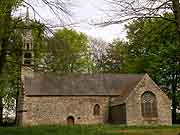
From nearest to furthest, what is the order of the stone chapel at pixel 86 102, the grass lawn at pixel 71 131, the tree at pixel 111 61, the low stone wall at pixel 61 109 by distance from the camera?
the grass lawn at pixel 71 131
the stone chapel at pixel 86 102
the low stone wall at pixel 61 109
the tree at pixel 111 61

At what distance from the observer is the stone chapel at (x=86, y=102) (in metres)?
43.4

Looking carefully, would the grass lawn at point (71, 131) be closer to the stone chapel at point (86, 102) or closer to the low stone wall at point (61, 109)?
the stone chapel at point (86, 102)

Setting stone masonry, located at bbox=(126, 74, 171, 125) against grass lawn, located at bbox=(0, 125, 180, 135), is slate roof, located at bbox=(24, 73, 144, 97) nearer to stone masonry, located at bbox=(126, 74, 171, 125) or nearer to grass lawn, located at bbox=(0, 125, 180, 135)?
stone masonry, located at bbox=(126, 74, 171, 125)

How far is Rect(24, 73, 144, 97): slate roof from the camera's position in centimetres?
4458

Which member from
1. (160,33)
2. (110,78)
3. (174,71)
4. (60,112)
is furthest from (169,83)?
(160,33)

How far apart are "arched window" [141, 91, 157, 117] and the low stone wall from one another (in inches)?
206

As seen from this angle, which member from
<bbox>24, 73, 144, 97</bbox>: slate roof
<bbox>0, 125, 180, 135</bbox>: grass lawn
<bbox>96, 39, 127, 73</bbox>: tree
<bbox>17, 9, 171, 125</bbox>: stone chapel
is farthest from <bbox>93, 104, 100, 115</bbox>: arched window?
<bbox>96, 39, 127, 73</bbox>: tree

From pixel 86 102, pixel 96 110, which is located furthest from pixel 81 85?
pixel 96 110

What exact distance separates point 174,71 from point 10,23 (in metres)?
38.6

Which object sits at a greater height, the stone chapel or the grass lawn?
the stone chapel

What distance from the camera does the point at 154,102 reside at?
4434 cm

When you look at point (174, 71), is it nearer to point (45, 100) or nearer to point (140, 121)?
point (140, 121)

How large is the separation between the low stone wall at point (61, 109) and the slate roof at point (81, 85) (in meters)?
0.65

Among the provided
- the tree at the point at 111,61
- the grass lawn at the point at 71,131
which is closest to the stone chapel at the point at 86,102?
the grass lawn at the point at 71,131
